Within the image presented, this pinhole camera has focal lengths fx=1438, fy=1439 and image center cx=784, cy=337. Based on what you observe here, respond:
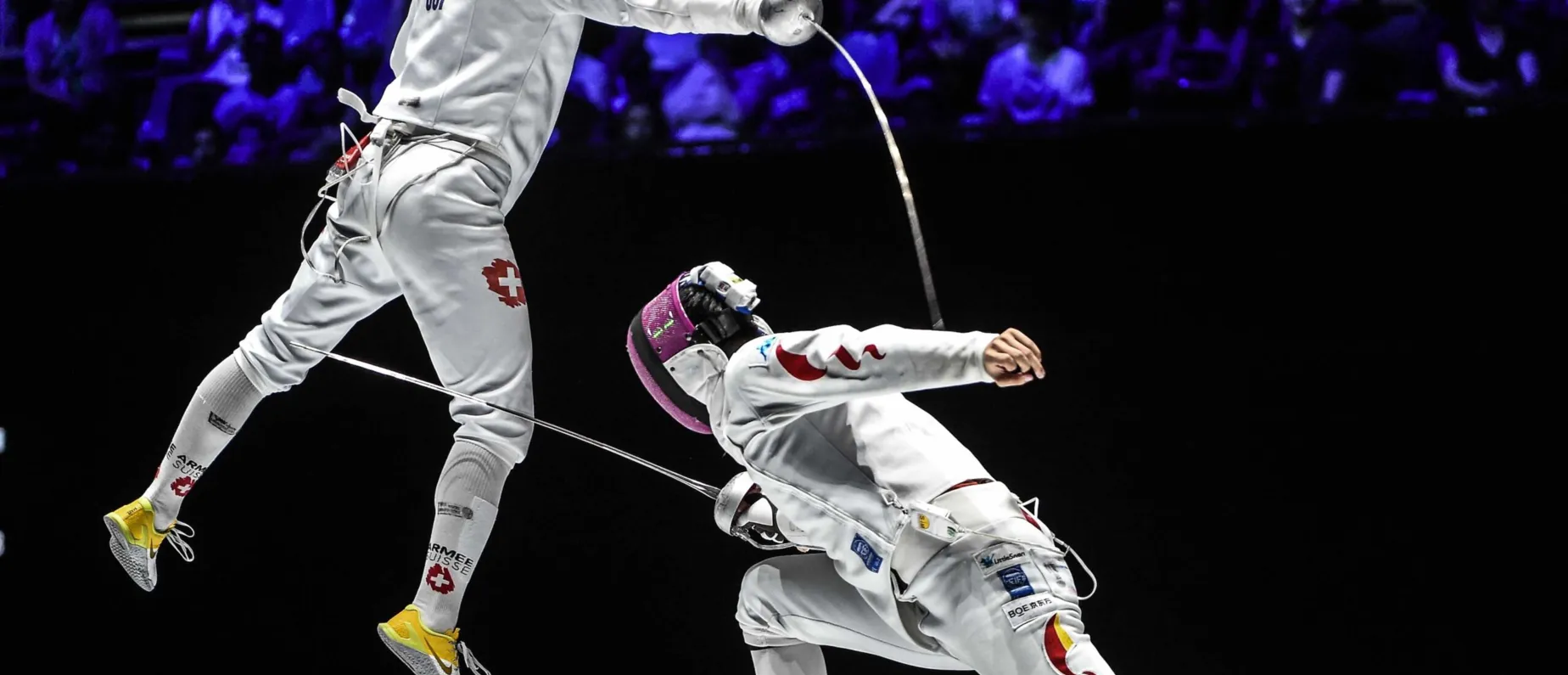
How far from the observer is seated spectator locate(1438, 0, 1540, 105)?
11.2ft

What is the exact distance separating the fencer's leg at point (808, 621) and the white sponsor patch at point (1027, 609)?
0.74ft

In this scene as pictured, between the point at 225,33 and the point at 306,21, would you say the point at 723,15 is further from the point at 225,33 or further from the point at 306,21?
the point at 225,33

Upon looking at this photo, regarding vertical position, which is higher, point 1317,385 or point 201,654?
point 1317,385

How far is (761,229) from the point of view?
Result: 144 inches

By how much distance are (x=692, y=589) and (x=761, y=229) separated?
92 cm

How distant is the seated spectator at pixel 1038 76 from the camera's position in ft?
11.9

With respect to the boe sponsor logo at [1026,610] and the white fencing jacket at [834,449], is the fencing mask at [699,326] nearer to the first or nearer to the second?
the white fencing jacket at [834,449]

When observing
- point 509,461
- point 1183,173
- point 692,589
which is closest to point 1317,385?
point 1183,173

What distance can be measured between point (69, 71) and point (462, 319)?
241 centimetres

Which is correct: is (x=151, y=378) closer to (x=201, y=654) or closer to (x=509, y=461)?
(x=201, y=654)

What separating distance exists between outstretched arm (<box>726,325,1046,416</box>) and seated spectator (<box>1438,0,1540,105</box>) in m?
1.95

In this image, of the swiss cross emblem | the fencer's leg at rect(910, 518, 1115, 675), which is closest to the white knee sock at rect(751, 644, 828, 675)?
the fencer's leg at rect(910, 518, 1115, 675)

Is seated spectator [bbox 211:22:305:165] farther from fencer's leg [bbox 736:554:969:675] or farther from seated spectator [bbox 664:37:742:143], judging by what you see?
fencer's leg [bbox 736:554:969:675]

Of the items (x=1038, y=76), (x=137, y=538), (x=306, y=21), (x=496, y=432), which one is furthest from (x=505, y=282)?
(x=306, y=21)
